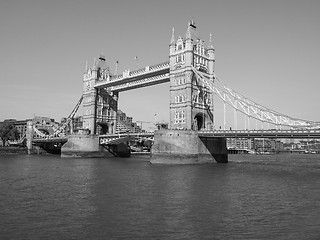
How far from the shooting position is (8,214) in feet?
56.2

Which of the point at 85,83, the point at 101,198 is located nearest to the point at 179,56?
the point at 85,83

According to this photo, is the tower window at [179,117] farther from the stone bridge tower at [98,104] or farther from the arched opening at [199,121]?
the stone bridge tower at [98,104]

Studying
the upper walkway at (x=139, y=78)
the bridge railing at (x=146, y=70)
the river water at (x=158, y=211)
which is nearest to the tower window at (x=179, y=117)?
the upper walkway at (x=139, y=78)

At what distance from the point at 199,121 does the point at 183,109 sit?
6.33 metres

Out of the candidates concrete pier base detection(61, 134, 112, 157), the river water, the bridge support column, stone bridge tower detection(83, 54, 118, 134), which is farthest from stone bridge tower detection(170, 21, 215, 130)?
the bridge support column

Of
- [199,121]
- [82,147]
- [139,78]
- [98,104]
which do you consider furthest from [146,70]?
[82,147]

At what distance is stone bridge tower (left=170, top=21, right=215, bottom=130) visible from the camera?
61.8m

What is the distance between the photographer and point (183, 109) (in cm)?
6225

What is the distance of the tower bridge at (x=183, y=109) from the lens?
51263 millimetres

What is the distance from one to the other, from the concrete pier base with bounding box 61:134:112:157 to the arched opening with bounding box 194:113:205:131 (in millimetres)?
28156

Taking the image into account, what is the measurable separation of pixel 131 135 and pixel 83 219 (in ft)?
173

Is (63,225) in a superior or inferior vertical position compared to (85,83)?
inferior

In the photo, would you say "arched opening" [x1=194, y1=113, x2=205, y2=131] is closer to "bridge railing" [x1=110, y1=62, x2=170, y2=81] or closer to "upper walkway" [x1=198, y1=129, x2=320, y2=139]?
"upper walkway" [x1=198, y1=129, x2=320, y2=139]

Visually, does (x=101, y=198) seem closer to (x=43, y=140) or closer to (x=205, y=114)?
(x=205, y=114)
